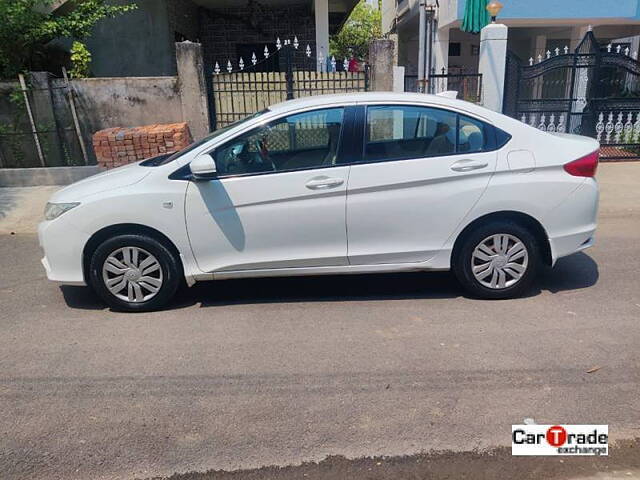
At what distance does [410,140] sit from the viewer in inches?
181

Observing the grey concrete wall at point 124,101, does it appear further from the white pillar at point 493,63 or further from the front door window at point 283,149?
the front door window at point 283,149

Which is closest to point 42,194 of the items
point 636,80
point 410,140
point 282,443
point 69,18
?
point 69,18

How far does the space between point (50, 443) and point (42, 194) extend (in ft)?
24.1

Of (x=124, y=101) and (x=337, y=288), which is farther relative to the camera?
(x=124, y=101)

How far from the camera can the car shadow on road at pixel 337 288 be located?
4.85 meters

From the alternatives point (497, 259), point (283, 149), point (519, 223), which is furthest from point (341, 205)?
point (519, 223)

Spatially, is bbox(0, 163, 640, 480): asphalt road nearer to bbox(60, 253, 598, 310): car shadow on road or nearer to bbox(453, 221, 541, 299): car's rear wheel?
bbox(60, 253, 598, 310): car shadow on road

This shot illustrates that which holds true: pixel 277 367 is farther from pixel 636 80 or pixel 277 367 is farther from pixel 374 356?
pixel 636 80

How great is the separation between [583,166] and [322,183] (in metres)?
2.21

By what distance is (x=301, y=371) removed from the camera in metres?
3.62

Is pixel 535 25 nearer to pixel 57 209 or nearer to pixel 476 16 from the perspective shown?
pixel 476 16

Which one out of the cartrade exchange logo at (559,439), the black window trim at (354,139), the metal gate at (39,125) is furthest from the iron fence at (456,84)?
the cartrade exchange logo at (559,439)

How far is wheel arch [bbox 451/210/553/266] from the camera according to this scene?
178 inches

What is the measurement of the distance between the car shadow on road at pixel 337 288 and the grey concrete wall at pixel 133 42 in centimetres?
902
